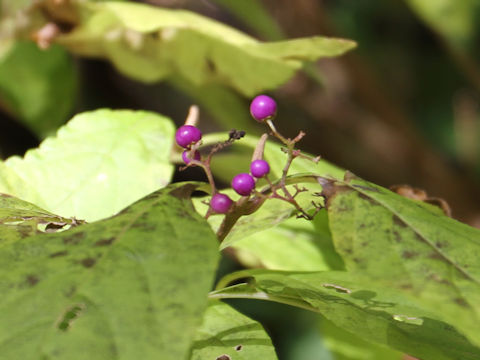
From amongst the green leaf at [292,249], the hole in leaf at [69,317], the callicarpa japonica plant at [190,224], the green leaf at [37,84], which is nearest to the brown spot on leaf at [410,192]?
the callicarpa japonica plant at [190,224]

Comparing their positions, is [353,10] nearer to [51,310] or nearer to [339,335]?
[339,335]

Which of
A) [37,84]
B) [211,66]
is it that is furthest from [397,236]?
[37,84]

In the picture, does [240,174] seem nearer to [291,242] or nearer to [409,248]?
[409,248]

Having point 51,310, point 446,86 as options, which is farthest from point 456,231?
point 446,86

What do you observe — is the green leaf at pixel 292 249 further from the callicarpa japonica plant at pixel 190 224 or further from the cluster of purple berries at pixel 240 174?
the cluster of purple berries at pixel 240 174

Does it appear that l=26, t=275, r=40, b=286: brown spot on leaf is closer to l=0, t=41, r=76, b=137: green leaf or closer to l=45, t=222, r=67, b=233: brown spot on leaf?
l=45, t=222, r=67, b=233: brown spot on leaf

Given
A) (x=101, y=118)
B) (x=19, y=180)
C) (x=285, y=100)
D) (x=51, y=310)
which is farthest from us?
(x=285, y=100)

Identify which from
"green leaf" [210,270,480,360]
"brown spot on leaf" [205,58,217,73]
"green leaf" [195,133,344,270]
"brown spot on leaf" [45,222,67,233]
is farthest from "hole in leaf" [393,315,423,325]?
"brown spot on leaf" [205,58,217,73]
